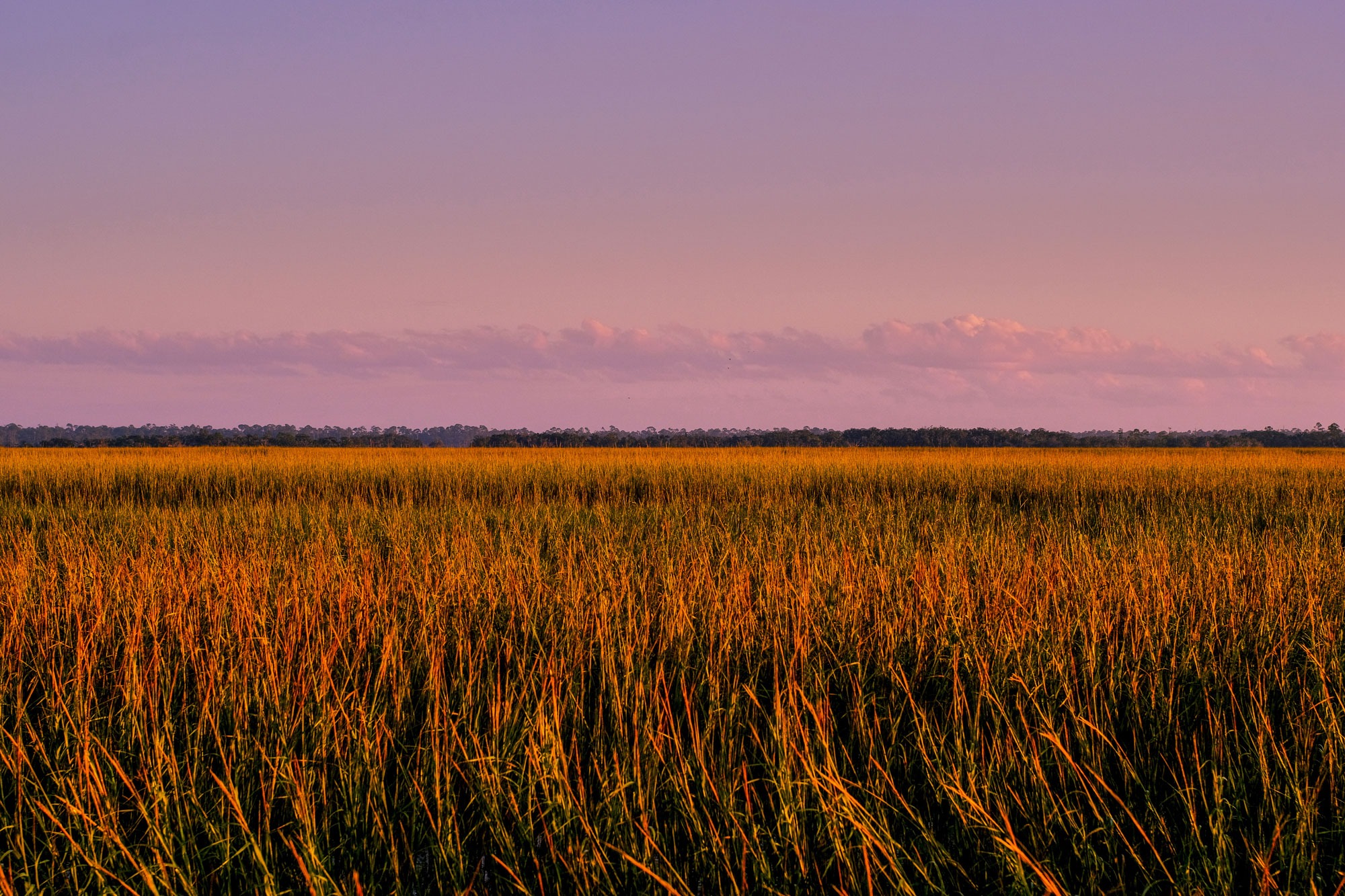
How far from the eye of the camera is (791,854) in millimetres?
2238

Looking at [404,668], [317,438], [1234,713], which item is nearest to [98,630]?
[404,668]

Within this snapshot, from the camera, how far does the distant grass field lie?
2.13 m

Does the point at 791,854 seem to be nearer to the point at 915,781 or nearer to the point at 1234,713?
the point at 915,781

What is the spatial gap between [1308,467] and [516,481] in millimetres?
18396

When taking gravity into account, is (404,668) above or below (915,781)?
above

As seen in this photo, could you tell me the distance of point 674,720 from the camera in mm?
2869

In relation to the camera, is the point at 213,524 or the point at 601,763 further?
the point at 213,524

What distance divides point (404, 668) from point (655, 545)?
394 centimetres

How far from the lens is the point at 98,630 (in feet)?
13.8

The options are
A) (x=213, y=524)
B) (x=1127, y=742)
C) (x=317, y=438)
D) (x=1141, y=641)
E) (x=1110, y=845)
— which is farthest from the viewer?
(x=317, y=438)

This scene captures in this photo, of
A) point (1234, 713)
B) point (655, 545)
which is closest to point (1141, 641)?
point (1234, 713)

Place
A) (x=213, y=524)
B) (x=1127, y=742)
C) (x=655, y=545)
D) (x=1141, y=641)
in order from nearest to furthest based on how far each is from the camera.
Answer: (x=1127, y=742) < (x=1141, y=641) < (x=655, y=545) < (x=213, y=524)

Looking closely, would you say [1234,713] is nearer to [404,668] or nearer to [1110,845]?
[1110,845]

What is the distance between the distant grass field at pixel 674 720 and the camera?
213cm
